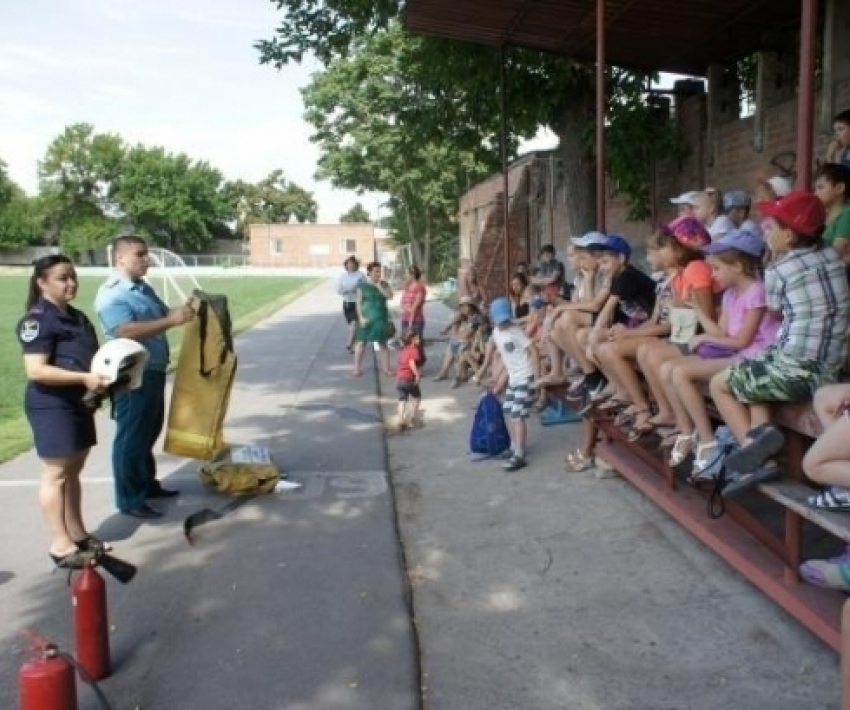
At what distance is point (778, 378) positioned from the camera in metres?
3.91

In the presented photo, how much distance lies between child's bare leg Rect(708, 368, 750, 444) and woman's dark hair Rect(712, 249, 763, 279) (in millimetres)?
671

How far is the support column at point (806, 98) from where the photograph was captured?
4074mm

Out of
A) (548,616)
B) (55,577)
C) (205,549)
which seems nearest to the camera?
(548,616)

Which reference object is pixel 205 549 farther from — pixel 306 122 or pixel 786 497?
A: pixel 306 122

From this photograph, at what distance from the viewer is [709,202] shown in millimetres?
7016

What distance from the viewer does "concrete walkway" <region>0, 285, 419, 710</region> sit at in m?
3.70

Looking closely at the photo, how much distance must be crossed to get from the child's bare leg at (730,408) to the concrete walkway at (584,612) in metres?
0.93

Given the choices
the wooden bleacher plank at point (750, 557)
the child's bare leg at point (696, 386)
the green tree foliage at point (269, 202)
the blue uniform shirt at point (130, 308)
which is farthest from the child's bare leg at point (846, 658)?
the green tree foliage at point (269, 202)

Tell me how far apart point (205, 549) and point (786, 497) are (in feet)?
11.3

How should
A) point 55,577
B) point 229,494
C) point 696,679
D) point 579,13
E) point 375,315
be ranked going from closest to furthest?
point 696,679
point 55,577
point 229,494
point 579,13
point 375,315

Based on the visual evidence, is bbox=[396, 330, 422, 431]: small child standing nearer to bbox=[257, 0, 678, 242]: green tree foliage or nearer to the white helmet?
the white helmet

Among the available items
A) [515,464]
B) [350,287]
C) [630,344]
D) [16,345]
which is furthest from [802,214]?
[16,345]

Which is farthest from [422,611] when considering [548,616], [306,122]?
[306,122]

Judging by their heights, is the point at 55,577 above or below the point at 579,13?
below
